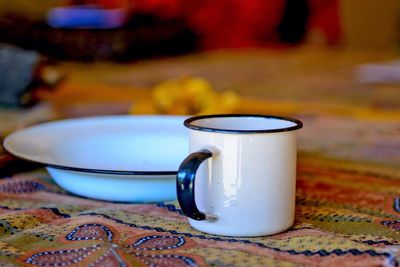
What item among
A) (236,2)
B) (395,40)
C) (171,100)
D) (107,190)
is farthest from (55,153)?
(395,40)

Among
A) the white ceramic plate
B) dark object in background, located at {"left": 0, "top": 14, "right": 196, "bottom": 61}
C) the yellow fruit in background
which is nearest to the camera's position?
the white ceramic plate

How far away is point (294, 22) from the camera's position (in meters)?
4.79

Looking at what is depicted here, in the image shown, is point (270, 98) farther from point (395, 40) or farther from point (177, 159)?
point (395, 40)

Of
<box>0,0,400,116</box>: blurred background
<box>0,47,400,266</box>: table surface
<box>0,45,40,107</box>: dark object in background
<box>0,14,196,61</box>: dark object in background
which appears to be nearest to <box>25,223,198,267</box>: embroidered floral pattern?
<box>0,47,400,266</box>: table surface

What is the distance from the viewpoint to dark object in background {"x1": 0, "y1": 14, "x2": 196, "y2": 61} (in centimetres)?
339

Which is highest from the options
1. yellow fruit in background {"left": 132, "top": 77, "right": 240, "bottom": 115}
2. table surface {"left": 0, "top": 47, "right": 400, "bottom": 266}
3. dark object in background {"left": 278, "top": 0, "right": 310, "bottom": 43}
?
dark object in background {"left": 278, "top": 0, "right": 310, "bottom": 43}

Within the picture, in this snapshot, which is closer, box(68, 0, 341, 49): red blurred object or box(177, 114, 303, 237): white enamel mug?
box(177, 114, 303, 237): white enamel mug

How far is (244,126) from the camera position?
1.98 ft

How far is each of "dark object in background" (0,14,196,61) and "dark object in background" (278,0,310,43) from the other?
130 centimetres

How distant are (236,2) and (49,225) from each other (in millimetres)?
3796

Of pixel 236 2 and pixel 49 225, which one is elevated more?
pixel 236 2

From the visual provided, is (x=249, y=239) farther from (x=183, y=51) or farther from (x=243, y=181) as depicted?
(x=183, y=51)

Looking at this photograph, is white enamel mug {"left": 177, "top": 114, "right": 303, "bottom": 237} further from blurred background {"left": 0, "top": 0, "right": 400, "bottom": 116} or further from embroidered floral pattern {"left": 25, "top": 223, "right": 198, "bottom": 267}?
blurred background {"left": 0, "top": 0, "right": 400, "bottom": 116}

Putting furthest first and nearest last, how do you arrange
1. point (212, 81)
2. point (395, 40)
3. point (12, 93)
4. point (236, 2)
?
point (395, 40) → point (236, 2) → point (212, 81) → point (12, 93)
